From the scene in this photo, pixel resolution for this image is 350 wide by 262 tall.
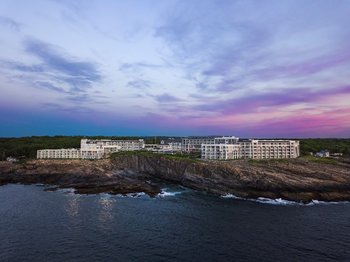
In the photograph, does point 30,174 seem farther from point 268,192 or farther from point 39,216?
point 268,192

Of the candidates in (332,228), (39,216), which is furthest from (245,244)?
(39,216)

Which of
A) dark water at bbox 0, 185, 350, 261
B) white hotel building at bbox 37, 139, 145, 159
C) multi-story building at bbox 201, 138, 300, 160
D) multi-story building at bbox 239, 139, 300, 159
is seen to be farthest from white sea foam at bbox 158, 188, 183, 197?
white hotel building at bbox 37, 139, 145, 159

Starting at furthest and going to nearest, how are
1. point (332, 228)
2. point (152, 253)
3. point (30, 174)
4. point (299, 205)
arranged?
point (30, 174)
point (299, 205)
point (332, 228)
point (152, 253)

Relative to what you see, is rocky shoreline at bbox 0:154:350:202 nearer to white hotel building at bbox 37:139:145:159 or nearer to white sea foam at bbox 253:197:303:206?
white sea foam at bbox 253:197:303:206

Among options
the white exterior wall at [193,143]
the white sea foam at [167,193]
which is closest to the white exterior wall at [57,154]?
the white exterior wall at [193,143]

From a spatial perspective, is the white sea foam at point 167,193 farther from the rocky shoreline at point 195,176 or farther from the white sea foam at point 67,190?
the white sea foam at point 67,190
